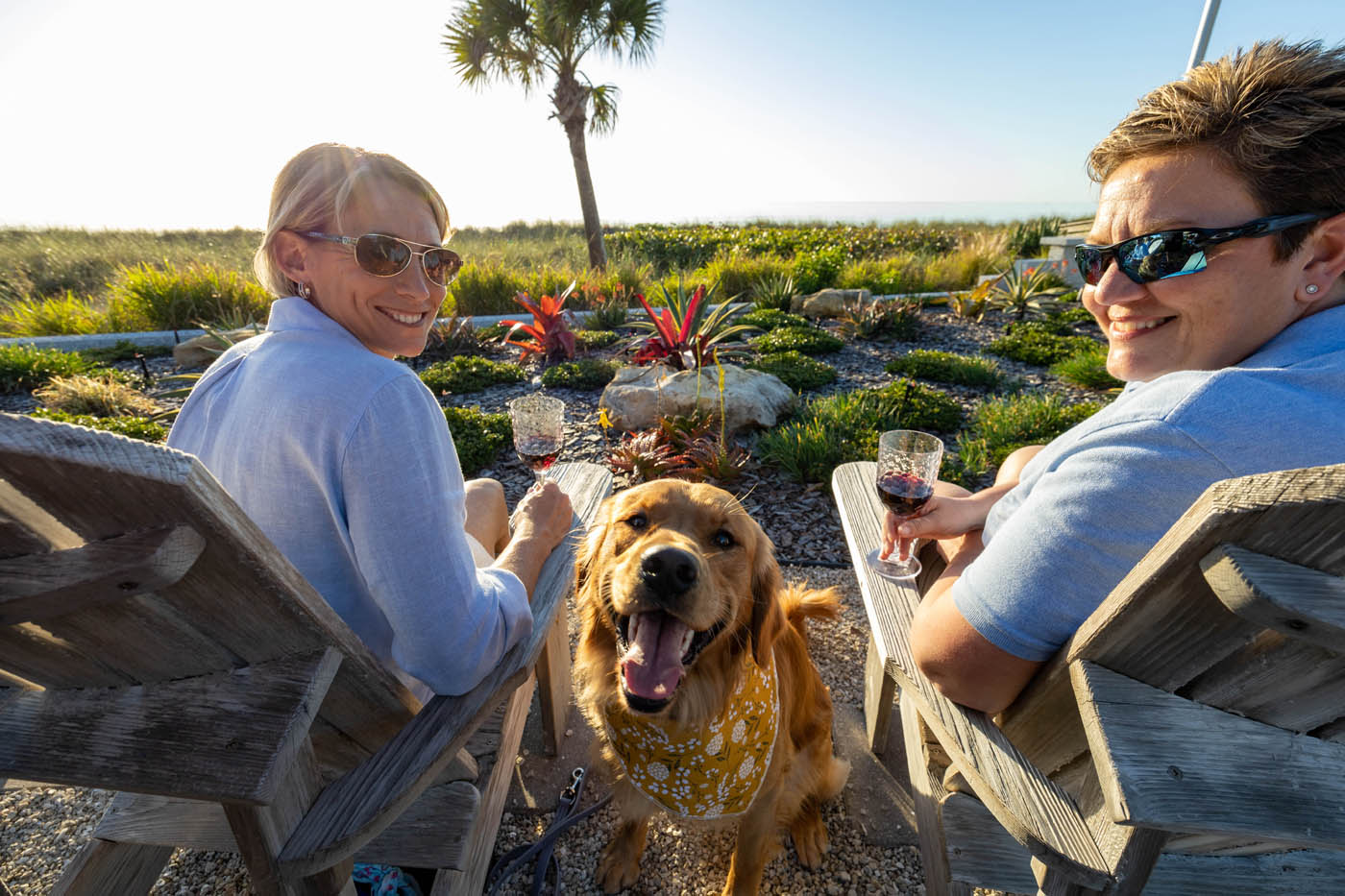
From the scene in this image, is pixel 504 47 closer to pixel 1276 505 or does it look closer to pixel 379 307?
pixel 379 307

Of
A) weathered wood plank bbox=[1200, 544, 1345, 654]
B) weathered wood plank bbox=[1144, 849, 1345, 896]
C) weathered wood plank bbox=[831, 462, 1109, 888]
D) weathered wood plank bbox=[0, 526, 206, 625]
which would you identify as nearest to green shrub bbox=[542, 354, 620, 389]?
weathered wood plank bbox=[831, 462, 1109, 888]

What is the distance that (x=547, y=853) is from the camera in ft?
6.59

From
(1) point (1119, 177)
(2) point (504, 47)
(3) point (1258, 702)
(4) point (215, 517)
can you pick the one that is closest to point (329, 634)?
(4) point (215, 517)

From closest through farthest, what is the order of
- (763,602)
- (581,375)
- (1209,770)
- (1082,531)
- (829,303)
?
(1209,770)
(1082,531)
(763,602)
(581,375)
(829,303)

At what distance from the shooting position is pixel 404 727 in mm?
1269

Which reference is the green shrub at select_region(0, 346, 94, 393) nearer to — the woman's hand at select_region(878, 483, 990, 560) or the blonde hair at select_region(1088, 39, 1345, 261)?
the woman's hand at select_region(878, 483, 990, 560)

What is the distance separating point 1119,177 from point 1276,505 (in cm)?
108

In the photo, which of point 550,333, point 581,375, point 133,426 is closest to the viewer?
point 133,426

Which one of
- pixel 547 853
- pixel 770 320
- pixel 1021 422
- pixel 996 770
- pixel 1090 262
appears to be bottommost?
pixel 547 853

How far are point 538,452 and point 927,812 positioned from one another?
1.83 meters

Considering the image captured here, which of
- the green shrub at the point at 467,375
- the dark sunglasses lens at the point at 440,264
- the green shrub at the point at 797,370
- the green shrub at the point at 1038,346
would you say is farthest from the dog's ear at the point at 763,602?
the green shrub at the point at 1038,346

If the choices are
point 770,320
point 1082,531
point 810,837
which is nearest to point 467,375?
point 770,320

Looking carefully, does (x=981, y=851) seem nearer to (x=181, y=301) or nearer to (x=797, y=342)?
(x=797, y=342)

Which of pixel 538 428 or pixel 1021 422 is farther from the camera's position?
pixel 1021 422
